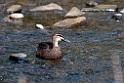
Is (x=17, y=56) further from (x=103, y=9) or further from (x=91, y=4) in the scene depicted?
(x=91, y=4)

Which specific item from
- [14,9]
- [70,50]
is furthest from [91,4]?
[70,50]

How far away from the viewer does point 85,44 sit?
10344 millimetres

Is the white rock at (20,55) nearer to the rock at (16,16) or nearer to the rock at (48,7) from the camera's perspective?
the rock at (16,16)

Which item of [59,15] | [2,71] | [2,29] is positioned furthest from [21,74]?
[59,15]

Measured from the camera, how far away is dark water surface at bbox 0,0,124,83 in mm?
8172

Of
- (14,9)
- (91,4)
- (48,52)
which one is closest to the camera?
(48,52)

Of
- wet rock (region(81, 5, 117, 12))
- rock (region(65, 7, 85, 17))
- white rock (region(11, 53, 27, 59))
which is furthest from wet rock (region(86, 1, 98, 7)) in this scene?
white rock (region(11, 53, 27, 59))

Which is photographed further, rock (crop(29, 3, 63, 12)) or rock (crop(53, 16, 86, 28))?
rock (crop(29, 3, 63, 12))

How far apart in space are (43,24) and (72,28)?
88 centimetres

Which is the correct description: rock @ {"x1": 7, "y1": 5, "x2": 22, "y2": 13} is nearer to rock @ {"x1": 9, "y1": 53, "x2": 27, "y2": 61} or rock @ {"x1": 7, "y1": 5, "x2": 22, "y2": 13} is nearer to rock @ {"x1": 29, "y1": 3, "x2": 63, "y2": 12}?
rock @ {"x1": 29, "y1": 3, "x2": 63, "y2": 12}

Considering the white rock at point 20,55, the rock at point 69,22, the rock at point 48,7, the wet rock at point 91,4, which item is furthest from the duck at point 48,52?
the wet rock at point 91,4

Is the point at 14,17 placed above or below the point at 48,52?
above

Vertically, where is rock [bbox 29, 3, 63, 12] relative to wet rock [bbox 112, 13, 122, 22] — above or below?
above

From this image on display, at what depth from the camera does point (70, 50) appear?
9938mm
